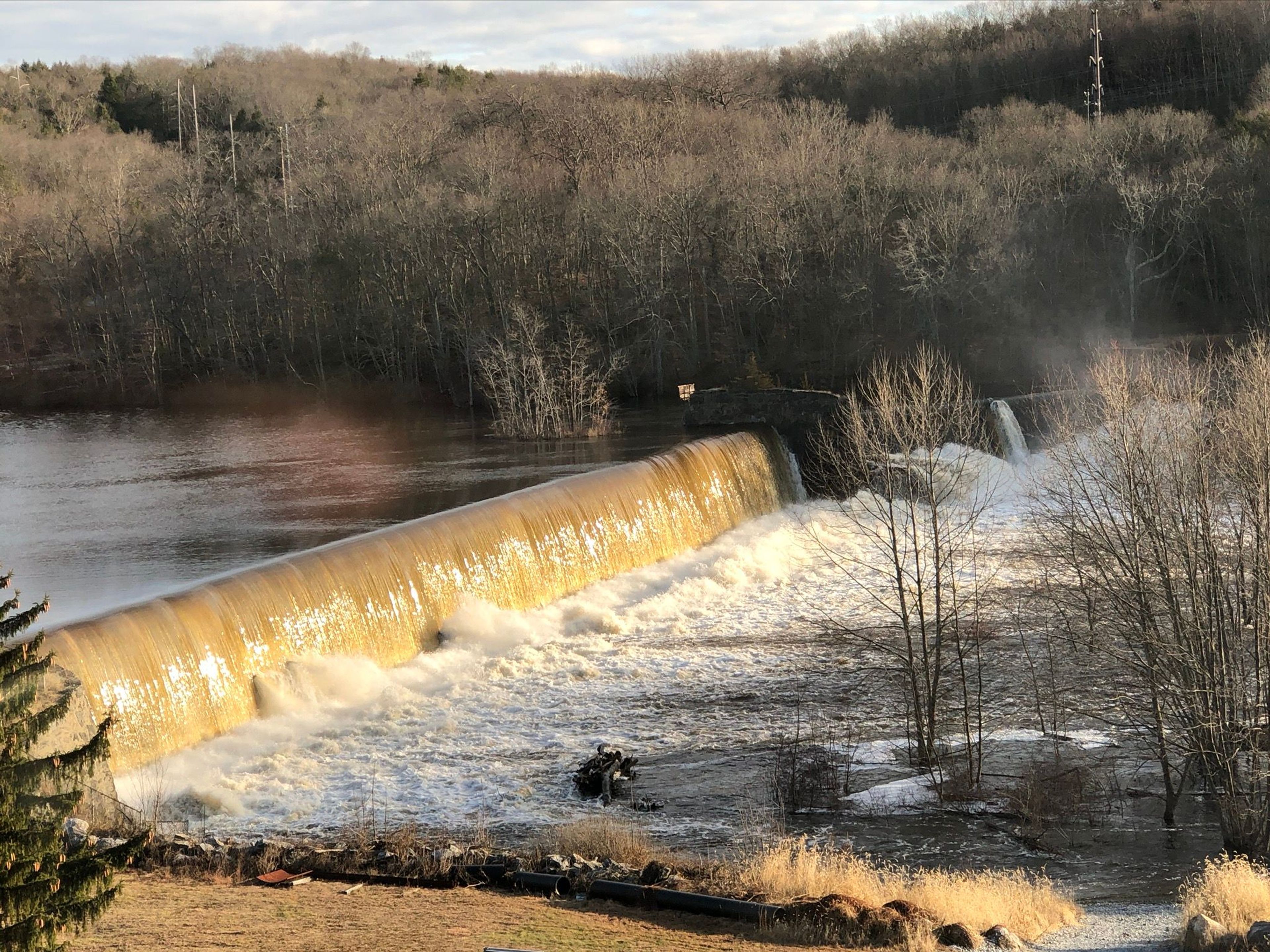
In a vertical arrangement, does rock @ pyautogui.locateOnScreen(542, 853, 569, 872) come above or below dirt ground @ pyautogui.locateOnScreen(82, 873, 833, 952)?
below

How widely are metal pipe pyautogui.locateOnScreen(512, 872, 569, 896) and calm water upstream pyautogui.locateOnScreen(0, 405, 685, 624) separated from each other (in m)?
7.91

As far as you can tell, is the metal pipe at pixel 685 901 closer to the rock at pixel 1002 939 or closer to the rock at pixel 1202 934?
the rock at pixel 1002 939

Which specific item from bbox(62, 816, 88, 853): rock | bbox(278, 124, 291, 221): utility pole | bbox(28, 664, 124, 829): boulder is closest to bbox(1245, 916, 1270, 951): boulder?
bbox(62, 816, 88, 853): rock

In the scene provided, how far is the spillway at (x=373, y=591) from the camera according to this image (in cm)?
1391

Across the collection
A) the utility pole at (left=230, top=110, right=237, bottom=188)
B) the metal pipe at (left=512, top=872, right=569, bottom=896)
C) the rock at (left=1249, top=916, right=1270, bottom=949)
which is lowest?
the metal pipe at (left=512, top=872, right=569, bottom=896)

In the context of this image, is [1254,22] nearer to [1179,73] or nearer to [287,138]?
[1179,73]

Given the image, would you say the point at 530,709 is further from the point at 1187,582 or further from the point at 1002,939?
the point at 1002,939

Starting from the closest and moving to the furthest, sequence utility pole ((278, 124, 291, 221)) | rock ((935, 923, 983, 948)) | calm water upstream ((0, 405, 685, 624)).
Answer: rock ((935, 923, 983, 948)) < calm water upstream ((0, 405, 685, 624)) < utility pole ((278, 124, 291, 221))

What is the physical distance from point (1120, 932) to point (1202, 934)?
802 millimetres

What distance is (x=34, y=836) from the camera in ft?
20.4

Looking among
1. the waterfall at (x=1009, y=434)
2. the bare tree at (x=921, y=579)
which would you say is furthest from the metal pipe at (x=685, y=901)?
the waterfall at (x=1009, y=434)

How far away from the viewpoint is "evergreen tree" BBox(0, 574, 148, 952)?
19.8 feet

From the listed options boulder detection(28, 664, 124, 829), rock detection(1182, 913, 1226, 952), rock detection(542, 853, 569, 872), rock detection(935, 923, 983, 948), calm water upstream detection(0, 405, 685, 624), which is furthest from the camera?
calm water upstream detection(0, 405, 685, 624)

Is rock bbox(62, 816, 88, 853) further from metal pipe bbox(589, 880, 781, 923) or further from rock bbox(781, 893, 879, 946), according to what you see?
rock bbox(781, 893, 879, 946)
